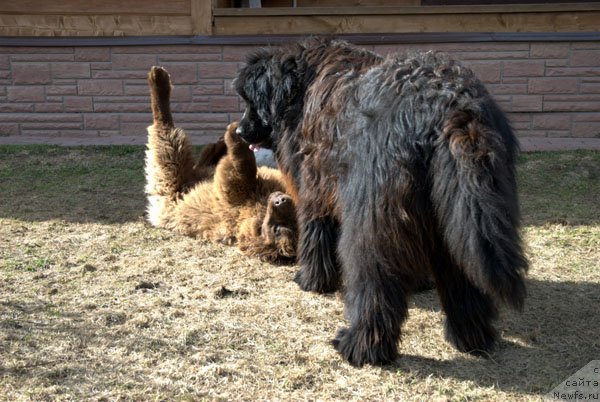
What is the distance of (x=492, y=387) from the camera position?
3680 millimetres

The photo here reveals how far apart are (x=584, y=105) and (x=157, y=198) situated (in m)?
6.13

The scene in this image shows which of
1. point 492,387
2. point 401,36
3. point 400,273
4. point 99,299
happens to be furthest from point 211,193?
point 401,36

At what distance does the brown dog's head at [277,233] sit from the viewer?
5586 millimetres

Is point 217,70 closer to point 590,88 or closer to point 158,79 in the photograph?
point 158,79

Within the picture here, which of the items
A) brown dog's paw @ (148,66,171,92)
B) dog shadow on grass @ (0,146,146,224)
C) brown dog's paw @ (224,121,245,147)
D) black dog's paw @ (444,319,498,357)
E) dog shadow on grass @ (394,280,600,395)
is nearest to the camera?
dog shadow on grass @ (394,280,600,395)

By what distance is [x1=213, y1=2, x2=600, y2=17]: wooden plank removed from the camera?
29.3 feet

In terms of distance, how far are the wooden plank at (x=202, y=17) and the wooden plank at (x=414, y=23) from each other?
13 cm

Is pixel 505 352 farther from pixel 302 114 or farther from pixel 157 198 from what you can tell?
pixel 157 198

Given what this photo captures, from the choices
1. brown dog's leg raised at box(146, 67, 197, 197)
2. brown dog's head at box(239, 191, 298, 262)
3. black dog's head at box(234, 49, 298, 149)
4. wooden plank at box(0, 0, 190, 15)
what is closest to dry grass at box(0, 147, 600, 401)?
brown dog's head at box(239, 191, 298, 262)

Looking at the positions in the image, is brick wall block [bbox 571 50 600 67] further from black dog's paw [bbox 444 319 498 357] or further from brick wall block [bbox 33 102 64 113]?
brick wall block [bbox 33 102 64 113]

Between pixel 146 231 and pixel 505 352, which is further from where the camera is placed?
pixel 146 231

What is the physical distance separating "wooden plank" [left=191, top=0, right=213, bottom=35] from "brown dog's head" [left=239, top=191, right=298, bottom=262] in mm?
4351

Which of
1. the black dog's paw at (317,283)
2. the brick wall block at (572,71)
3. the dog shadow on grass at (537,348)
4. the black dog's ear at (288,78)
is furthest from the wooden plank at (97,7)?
the dog shadow on grass at (537,348)

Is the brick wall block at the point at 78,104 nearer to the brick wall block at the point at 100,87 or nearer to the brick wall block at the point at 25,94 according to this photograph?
the brick wall block at the point at 100,87
